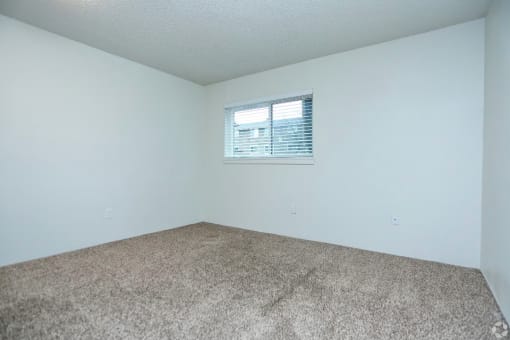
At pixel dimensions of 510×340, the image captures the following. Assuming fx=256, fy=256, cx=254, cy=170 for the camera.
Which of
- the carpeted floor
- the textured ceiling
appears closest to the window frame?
the textured ceiling

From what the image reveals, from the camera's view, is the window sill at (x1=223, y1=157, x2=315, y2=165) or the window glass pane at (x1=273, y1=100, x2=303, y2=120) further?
the window glass pane at (x1=273, y1=100, x2=303, y2=120)

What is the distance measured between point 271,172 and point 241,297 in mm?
1988

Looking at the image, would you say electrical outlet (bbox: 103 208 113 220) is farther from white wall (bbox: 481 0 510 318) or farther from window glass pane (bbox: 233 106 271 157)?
white wall (bbox: 481 0 510 318)

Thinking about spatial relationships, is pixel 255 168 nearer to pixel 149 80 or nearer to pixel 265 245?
pixel 265 245

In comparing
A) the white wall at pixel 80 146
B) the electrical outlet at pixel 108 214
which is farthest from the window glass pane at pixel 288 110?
the electrical outlet at pixel 108 214

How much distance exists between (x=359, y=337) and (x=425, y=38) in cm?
268

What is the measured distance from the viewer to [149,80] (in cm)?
349

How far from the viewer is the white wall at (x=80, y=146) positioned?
7.79 ft

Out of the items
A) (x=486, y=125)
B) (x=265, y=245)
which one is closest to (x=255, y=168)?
(x=265, y=245)

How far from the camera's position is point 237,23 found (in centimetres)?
235

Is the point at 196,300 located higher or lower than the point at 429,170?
lower

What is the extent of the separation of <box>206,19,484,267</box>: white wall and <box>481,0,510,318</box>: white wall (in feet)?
0.55

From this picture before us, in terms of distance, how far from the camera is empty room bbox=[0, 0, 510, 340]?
5.39ft

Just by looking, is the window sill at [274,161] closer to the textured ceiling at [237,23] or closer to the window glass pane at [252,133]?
the window glass pane at [252,133]
